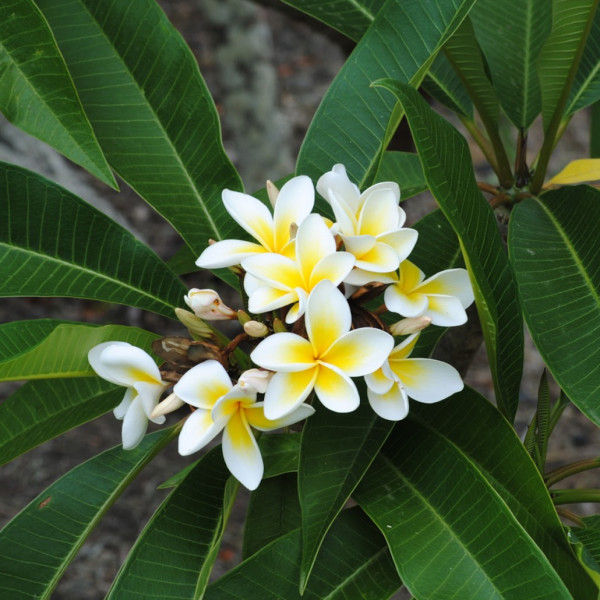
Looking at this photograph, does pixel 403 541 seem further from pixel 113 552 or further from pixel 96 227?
pixel 113 552

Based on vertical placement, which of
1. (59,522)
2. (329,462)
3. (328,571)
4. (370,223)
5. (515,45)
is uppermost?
(515,45)

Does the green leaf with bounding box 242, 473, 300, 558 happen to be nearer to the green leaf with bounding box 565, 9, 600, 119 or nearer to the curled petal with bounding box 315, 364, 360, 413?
the curled petal with bounding box 315, 364, 360, 413

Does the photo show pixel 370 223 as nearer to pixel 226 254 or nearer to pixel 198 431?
pixel 226 254

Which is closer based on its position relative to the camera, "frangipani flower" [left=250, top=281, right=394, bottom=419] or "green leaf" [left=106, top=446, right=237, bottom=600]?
"frangipani flower" [left=250, top=281, right=394, bottom=419]

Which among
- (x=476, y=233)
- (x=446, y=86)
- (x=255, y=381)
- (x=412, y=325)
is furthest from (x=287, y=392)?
(x=446, y=86)

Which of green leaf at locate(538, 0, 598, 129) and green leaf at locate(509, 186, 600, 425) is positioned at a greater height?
green leaf at locate(538, 0, 598, 129)

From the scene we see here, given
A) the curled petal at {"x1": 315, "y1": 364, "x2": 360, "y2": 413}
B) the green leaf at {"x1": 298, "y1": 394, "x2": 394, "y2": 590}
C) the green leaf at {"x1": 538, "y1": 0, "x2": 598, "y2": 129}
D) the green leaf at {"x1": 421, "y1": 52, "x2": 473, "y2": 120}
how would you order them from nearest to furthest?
the curled petal at {"x1": 315, "y1": 364, "x2": 360, "y2": 413}
the green leaf at {"x1": 298, "y1": 394, "x2": 394, "y2": 590}
the green leaf at {"x1": 538, "y1": 0, "x2": 598, "y2": 129}
the green leaf at {"x1": 421, "y1": 52, "x2": 473, "y2": 120}

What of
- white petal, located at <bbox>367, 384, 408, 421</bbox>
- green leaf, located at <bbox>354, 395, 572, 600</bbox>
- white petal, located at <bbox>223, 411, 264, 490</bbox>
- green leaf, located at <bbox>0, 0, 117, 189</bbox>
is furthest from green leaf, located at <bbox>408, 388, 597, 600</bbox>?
green leaf, located at <bbox>0, 0, 117, 189</bbox>
